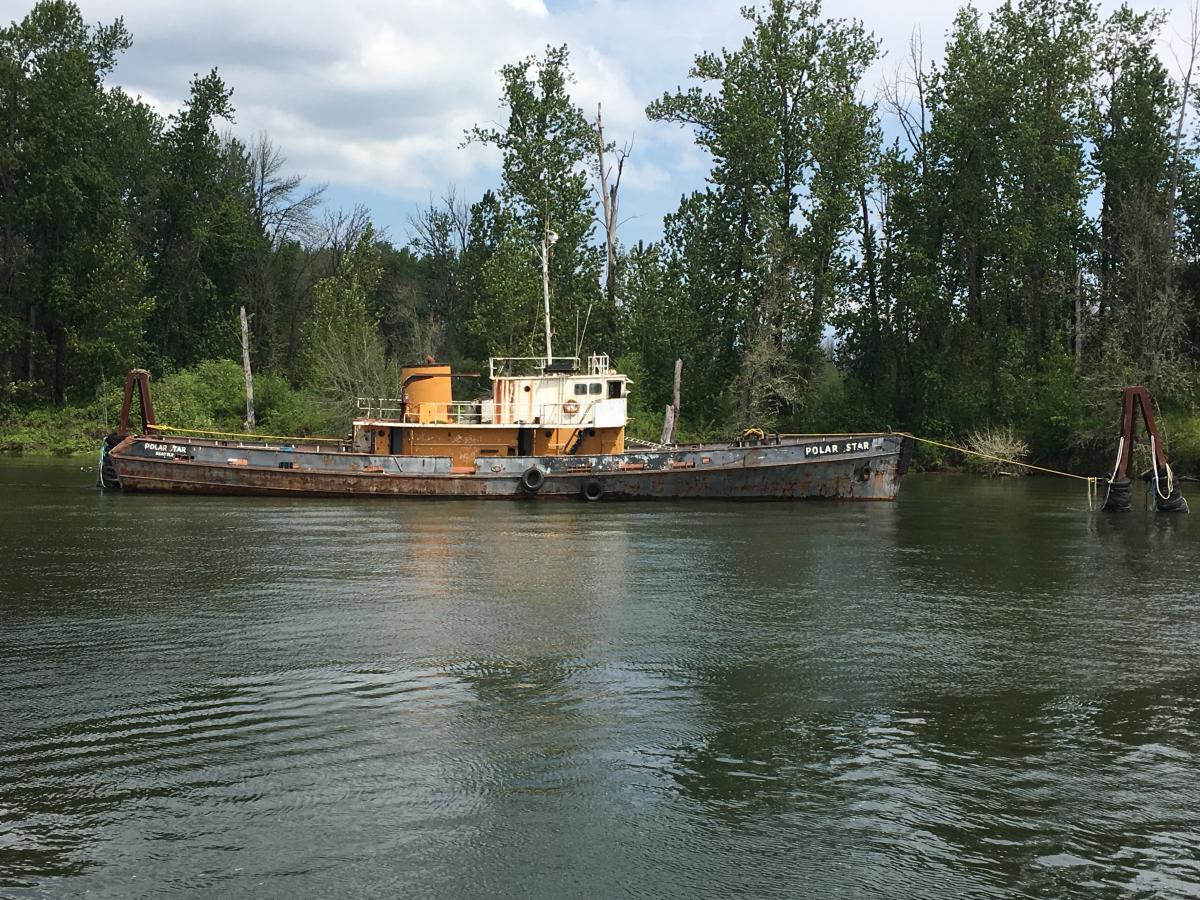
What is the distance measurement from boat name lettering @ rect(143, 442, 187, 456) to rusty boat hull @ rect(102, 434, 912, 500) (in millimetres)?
28

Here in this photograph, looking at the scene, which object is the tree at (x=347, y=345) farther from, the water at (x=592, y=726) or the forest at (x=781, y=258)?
the water at (x=592, y=726)

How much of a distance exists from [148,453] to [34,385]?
26.1m

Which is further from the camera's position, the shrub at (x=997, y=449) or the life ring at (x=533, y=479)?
the shrub at (x=997, y=449)

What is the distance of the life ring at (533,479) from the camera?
30750mm

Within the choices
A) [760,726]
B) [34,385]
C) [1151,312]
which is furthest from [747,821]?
[34,385]

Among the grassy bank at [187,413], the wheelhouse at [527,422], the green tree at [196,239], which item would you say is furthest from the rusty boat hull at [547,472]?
the green tree at [196,239]

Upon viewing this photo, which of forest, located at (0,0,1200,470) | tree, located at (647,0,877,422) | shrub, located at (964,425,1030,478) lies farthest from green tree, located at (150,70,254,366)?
shrub, located at (964,425,1030,478)

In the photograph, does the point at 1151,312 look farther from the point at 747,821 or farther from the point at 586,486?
the point at 747,821

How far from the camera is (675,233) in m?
51.6

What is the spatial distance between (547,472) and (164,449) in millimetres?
10608

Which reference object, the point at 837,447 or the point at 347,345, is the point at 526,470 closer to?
the point at 837,447

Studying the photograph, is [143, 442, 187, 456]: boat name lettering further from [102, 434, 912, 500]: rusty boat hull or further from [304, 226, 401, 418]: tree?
[304, 226, 401, 418]: tree

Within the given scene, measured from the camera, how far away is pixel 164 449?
3083 cm

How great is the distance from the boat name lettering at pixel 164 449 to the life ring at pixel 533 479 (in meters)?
9.41
